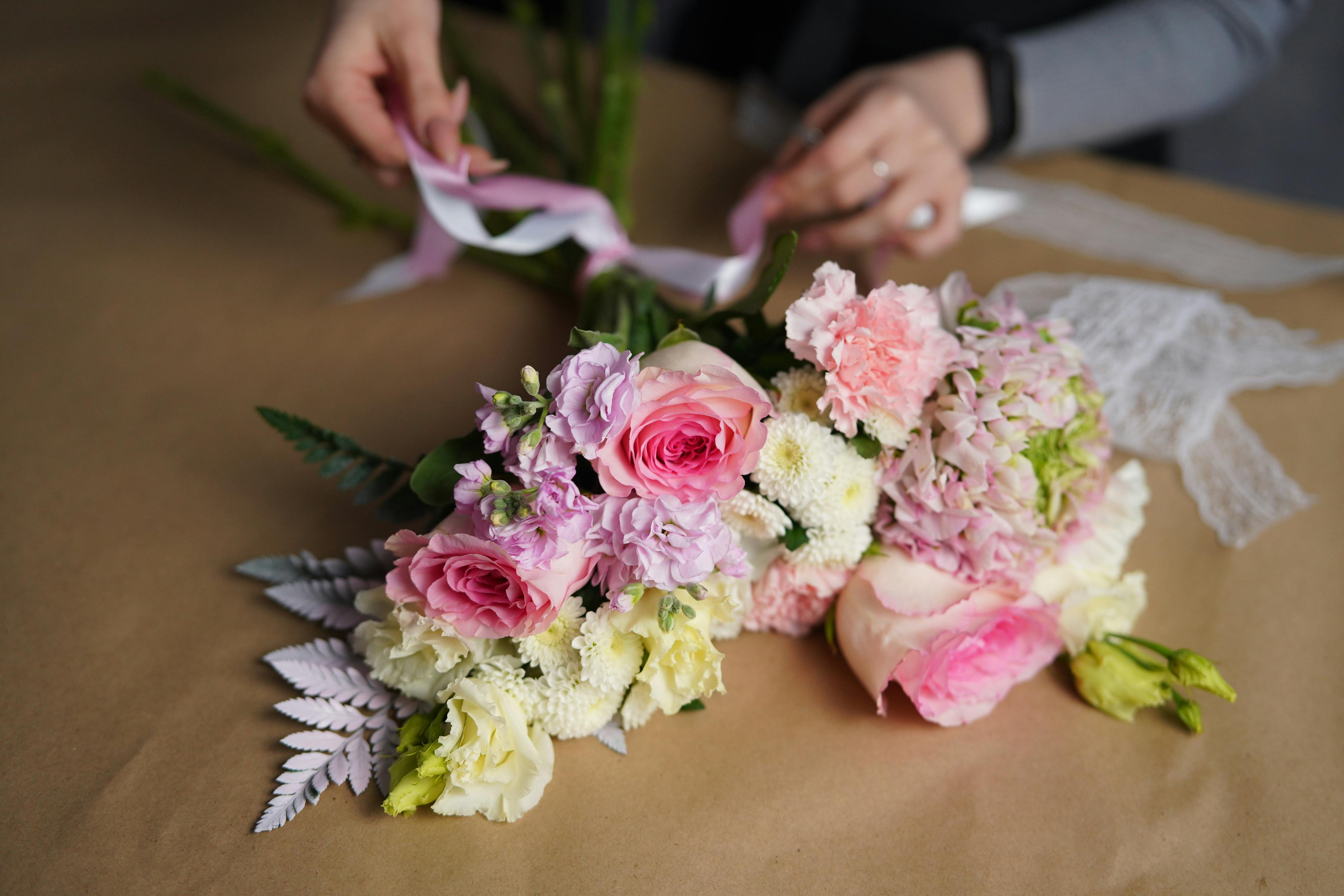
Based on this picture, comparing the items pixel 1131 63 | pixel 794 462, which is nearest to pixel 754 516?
Answer: pixel 794 462

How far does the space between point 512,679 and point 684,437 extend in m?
0.16

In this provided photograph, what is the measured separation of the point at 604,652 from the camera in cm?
44

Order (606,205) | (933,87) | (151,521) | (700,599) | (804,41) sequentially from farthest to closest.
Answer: (804,41) → (933,87) → (606,205) → (151,521) → (700,599)

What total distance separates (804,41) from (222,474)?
2.76 feet

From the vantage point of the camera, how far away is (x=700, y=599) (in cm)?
43

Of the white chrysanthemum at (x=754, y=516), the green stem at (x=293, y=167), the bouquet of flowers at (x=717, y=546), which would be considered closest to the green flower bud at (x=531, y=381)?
the bouquet of flowers at (x=717, y=546)

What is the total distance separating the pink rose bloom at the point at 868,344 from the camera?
0.44 meters

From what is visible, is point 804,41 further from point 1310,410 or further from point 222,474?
point 222,474

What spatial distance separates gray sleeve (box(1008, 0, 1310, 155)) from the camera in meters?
0.93

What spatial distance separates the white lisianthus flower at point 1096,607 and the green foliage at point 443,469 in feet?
1.18

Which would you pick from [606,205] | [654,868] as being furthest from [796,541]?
[606,205]

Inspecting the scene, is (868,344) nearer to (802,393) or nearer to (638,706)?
(802,393)

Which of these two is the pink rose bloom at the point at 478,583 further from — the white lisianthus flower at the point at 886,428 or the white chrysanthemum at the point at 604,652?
the white lisianthus flower at the point at 886,428

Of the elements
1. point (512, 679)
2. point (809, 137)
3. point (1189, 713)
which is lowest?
point (1189, 713)
